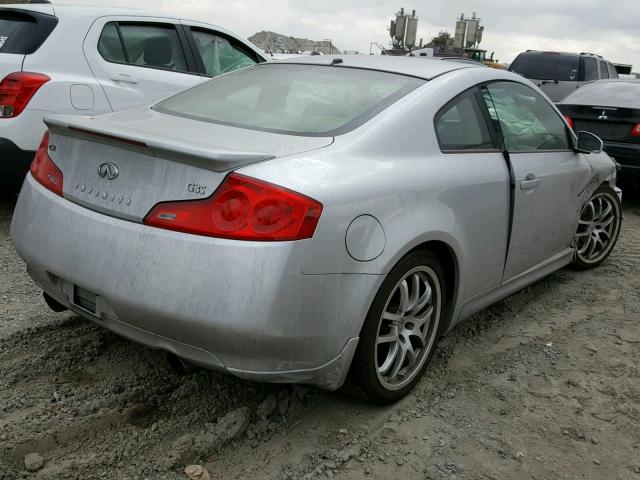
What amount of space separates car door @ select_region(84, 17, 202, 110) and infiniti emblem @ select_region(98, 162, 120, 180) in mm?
2890

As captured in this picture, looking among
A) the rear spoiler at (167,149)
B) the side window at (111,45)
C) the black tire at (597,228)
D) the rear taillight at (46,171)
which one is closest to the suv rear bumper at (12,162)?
the side window at (111,45)

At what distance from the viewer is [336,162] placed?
7.80 ft

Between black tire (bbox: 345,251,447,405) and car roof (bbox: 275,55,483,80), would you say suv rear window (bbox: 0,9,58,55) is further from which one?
black tire (bbox: 345,251,447,405)

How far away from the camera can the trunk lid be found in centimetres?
222

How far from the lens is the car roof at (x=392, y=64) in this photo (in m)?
3.10

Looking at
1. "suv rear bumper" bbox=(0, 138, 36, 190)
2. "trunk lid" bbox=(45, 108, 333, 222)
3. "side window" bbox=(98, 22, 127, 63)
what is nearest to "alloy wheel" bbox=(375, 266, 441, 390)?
"trunk lid" bbox=(45, 108, 333, 222)

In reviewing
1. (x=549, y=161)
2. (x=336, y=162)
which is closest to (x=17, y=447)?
(x=336, y=162)

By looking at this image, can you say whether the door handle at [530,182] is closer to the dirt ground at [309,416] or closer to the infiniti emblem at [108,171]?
the dirt ground at [309,416]

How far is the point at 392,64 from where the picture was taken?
129 inches

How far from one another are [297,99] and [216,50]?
11.9 feet

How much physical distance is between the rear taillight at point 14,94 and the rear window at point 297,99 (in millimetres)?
1860

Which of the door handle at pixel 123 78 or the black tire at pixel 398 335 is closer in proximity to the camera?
the black tire at pixel 398 335

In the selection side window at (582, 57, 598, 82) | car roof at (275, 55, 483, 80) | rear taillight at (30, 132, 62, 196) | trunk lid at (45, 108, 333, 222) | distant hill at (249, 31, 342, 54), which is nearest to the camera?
trunk lid at (45, 108, 333, 222)

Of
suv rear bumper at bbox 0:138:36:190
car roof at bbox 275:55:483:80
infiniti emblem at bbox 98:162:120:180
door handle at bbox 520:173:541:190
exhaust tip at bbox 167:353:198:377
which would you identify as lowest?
exhaust tip at bbox 167:353:198:377
